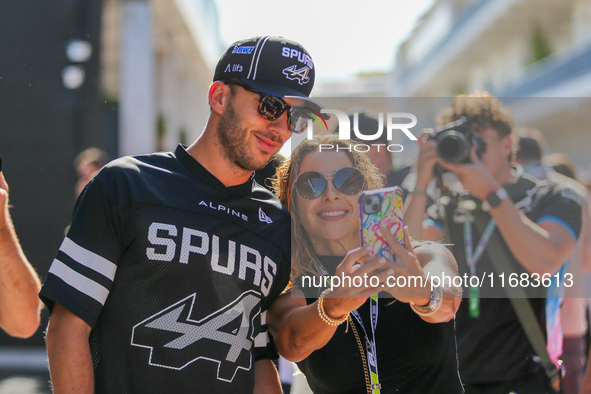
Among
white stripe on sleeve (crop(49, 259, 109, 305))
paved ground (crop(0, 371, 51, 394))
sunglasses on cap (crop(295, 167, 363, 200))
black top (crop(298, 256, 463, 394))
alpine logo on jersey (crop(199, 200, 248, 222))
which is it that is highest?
sunglasses on cap (crop(295, 167, 363, 200))

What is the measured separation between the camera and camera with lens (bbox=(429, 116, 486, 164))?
6.64ft

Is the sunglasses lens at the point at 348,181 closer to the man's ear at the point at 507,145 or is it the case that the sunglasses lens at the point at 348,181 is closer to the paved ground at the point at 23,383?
the man's ear at the point at 507,145

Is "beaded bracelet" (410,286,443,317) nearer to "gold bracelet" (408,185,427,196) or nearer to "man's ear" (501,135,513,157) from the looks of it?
"gold bracelet" (408,185,427,196)

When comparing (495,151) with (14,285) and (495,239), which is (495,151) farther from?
(14,285)

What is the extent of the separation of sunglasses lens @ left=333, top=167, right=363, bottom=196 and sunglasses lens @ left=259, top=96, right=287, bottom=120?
0.28 metres

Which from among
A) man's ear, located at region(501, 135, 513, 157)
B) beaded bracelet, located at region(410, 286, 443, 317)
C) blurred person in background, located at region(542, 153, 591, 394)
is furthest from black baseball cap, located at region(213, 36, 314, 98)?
blurred person in background, located at region(542, 153, 591, 394)

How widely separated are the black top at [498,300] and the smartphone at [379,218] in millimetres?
363

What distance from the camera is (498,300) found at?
2135mm

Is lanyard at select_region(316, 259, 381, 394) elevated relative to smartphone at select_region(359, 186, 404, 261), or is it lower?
lower

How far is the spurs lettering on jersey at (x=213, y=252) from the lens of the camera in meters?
1.61

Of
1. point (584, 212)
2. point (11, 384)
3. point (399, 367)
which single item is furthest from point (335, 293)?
point (11, 384)

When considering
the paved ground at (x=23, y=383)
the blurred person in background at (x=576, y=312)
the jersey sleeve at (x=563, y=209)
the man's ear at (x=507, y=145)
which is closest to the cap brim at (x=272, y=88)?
the man's ear at (x=507, y=145)

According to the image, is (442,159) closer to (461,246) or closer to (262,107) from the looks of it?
(461,246)

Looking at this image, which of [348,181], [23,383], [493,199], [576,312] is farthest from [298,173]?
[23,383]
